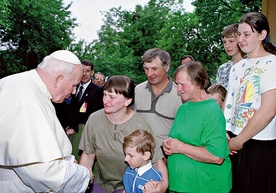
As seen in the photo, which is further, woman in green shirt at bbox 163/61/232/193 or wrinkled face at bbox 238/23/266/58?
wrinkled face at bbox 238/23/266/58

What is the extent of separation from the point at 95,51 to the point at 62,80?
2581 cm

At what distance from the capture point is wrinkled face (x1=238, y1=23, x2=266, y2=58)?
323 centimetres

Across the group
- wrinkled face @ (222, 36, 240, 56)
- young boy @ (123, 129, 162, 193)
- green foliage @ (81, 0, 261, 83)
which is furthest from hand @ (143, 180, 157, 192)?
green foliage @ (81, 0, 261, 83)

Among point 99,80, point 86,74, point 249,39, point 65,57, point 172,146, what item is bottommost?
point 172,146

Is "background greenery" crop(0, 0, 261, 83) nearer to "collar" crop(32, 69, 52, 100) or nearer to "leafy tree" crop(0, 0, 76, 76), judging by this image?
"leafy tree" crop(0, 0, 76, 76)

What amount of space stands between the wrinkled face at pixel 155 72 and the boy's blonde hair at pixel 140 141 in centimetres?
118

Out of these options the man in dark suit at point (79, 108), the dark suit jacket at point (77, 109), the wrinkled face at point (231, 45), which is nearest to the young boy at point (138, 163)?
the wrinkled face at point (231, 45)

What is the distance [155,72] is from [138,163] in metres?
1.47

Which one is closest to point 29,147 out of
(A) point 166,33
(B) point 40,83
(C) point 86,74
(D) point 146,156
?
(B) point 40,83

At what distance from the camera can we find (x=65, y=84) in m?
2.68

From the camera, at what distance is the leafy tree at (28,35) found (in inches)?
904

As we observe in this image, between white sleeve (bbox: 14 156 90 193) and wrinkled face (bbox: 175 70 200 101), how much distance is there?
1143 mm

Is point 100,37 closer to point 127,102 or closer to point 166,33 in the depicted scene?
point 166,33

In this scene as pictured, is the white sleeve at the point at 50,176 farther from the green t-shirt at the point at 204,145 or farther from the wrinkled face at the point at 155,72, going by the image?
the wrinkled face at the point at 155,72
